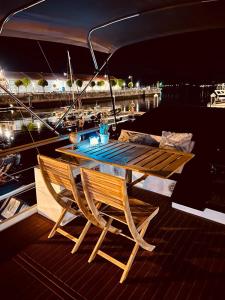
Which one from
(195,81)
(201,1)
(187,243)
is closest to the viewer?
(201,1)

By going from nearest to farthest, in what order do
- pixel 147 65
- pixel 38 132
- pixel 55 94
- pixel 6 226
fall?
pixel 6 226 → pixel 38 132 → pixel 147 65 → pixel 55 94

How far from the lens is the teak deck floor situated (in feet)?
6.55

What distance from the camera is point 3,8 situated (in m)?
2.21

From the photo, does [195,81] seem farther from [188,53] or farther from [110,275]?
[110,275]

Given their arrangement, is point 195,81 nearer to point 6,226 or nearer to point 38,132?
point 38,132

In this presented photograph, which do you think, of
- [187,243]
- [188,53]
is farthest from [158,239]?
[188,53]

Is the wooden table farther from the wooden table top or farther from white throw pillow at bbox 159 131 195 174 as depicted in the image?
white throw pillow at bbox 159 131 195 174

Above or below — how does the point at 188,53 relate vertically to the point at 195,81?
above

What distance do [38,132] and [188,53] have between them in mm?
11077

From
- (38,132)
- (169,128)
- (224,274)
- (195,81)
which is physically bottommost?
(38,132)

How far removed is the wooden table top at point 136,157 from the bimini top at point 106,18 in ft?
5.08

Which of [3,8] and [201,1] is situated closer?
[3,8]

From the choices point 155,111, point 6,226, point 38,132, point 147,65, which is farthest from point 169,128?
point 147,65

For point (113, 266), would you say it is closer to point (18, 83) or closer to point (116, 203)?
point (116, 203)
